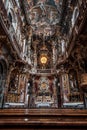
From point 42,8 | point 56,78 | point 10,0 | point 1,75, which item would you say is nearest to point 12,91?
point 1,75

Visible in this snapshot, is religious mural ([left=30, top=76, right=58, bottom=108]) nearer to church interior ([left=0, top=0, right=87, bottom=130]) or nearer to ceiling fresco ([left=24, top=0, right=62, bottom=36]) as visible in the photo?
church interior ([left=0, top=0, right=87, bottom=130])

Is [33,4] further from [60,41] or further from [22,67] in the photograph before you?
[22,67]

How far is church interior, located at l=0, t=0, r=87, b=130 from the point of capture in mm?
10656

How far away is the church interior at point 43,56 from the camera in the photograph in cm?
1066

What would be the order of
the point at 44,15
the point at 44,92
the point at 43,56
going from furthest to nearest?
the point at 44,15
the point at 43,56
the point at 44,92

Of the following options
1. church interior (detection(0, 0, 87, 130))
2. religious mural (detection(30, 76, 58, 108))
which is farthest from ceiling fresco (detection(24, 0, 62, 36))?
religious mural (detection(30, 76, 58, 108))

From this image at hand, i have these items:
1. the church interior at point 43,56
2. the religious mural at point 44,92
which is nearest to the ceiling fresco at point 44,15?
the church interior at point 43,56

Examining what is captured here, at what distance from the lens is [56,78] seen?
14461mm

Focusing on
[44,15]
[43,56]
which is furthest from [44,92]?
[44,15]

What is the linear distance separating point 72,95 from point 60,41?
6635mm

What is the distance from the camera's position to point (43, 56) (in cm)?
1414

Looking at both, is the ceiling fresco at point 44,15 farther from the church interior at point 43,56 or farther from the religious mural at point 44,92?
the religious mural at point 44,92

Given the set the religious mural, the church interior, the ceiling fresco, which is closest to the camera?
the church interior

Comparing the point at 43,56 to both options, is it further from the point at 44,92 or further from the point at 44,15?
the point at 44,15
